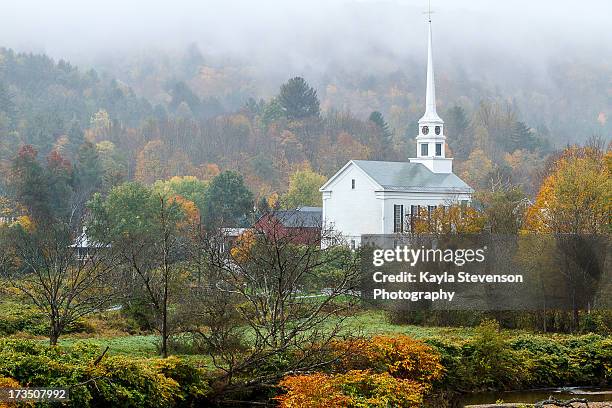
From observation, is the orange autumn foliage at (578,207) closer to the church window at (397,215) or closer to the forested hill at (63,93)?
the church window at (397,215)

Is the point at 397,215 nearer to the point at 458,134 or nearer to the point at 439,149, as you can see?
the point at 439,149

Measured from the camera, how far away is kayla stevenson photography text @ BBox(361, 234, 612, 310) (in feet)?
104

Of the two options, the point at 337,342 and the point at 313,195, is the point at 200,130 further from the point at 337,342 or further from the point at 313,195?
the point at 337,342

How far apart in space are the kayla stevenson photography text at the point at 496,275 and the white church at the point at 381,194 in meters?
21.0

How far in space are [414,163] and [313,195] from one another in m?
20.9

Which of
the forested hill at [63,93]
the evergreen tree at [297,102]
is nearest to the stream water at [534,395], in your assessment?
the evergreen tree at [297,102]

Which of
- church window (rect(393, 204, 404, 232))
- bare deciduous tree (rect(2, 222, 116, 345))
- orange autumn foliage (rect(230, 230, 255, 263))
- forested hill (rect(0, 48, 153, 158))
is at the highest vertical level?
forested hill (rect(0, 48, 153, 158))

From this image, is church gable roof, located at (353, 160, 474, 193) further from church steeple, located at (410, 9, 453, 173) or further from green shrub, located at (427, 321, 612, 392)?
green shrub, located at (427, 321, 612, 392)

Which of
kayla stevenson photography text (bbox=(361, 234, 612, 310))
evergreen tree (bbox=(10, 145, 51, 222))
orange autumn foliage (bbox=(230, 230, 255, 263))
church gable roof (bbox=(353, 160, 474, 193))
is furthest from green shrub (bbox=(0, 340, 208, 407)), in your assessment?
evergreen tree (bbox=(10, 145, 51, 222))

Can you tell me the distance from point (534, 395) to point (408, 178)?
3433 centimetres

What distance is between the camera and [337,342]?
2242cm

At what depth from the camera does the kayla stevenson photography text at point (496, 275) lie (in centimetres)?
3156

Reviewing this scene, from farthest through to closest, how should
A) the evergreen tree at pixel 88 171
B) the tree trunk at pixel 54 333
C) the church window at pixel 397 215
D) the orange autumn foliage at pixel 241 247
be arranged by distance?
1. the evergreen tree at pixel 88 171
2. the church window at pixel 397 215
3. the orange autumn foliage at pixel 241 247
4. the tree trunk at pixel 54 333

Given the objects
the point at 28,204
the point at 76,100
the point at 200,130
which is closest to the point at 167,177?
the point at 200,130
